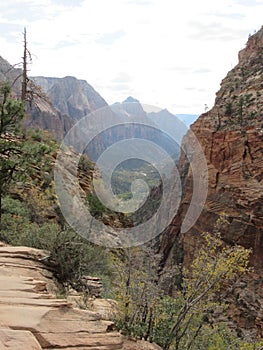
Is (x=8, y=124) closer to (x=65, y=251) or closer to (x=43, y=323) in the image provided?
(x=65, y=251)

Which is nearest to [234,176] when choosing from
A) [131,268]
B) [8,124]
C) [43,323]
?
[8,124]

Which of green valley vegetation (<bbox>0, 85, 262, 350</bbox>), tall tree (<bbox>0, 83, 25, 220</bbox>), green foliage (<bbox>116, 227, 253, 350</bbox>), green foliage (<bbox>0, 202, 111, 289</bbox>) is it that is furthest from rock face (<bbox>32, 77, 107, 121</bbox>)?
green foliage (<bbox>116, 227, 253, 350</bbox>)

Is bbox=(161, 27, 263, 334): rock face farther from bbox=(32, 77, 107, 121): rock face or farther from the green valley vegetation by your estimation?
bbox=(32, 77, 107, 121): rock face

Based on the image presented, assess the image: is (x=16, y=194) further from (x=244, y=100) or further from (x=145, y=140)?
(x=244, y=100)

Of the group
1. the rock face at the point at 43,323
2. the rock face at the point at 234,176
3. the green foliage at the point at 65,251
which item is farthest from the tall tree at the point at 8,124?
the rock face at the point at 234,176

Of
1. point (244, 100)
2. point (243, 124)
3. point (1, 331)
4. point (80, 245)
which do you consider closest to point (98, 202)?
point (80, 245)
